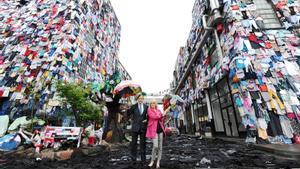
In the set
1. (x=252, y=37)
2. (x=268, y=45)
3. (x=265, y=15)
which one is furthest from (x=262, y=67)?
(x=265, y=15)

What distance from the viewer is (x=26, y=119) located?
9.06m

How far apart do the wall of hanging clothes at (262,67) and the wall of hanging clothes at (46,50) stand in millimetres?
7199

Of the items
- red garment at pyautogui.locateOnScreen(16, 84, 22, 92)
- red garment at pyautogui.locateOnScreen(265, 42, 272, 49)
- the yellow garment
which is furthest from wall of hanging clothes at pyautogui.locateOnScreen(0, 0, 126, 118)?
red garment at pyautogui.locateOnScreen(265, 42, 272, 49)

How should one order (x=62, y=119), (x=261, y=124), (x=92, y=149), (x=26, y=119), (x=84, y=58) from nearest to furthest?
(x=92, y=149) → (x=261, y=124) → (x=26, y=119) → (x=62, y=119) → (x=84, y=58)

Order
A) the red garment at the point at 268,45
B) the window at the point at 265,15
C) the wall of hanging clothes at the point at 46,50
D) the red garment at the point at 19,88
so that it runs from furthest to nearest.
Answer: the red garment at the point at 19,88
the wall of hanging clothes at the point at 46,50
the window at the point at 265,15
the red garment at the point at 268,45

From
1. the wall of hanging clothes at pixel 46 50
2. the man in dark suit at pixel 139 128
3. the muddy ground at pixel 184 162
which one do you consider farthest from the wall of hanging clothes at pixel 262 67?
the wall of hanging clothes at pixel 46 50

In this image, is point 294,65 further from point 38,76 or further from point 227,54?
point 38,76

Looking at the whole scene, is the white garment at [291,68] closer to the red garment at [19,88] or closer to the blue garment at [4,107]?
the red garment at [19,88]

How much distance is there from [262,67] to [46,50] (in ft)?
45.7

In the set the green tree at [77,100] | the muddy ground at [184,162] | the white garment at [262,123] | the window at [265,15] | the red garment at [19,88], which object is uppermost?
the window at [265,15]

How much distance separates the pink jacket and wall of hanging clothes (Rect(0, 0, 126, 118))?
22.2 ft

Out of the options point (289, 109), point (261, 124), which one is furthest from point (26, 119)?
point (289, 109)

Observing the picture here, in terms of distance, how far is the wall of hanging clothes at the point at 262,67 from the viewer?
6816 millimetres

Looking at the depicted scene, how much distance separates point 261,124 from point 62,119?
10778 mm
